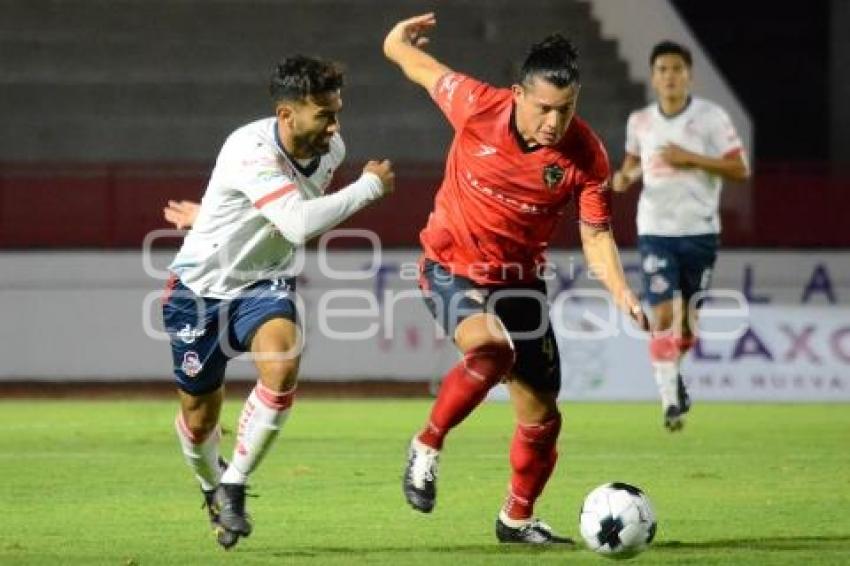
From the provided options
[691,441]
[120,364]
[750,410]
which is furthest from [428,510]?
[120,364]

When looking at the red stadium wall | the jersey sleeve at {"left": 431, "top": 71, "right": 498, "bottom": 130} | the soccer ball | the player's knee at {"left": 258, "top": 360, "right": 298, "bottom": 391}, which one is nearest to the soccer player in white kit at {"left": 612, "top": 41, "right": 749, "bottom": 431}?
the red stadium wall

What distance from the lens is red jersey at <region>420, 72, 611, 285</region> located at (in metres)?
7.99

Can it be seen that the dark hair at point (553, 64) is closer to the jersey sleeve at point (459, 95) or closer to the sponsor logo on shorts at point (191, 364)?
the jersey sleeve at point (459, 95)

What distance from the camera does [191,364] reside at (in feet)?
26.4

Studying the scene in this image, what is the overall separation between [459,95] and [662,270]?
5.58 m

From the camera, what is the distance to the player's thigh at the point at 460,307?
779 centimetres

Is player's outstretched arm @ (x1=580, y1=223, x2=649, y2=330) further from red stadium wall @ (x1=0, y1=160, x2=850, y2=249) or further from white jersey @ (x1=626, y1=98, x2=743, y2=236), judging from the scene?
red stadium wall @ (x1=0, y1=160, x2=850, y2=249)

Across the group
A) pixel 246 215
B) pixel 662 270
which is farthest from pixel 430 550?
pixel 662 270

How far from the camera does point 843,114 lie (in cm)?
2286

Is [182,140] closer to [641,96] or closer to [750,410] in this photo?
[641,96]

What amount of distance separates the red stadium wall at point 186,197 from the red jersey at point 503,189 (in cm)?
1033

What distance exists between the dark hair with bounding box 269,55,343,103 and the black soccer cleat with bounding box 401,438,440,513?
142cm

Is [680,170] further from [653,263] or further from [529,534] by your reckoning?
[529,534]

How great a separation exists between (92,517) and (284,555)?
5.13ft
